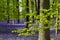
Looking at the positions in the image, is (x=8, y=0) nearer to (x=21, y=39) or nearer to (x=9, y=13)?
(x=9, y=13)

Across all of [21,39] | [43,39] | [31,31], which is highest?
[31,31]

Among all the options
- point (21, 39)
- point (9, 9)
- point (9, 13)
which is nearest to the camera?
point (9, 9)

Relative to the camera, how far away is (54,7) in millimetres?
5371

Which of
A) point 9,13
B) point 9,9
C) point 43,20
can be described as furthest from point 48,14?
point 9,13

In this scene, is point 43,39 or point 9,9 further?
point 9,9

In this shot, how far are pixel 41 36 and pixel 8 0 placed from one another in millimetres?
6012

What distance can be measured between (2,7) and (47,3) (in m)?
4.22

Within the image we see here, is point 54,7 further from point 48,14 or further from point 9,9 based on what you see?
point 9,9

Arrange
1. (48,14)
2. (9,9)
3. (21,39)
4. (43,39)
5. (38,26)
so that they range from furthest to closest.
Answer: (21,39) → (9,9) → (43,39) → (38,26) → (48,14)

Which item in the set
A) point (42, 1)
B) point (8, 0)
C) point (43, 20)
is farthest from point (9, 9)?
point (43, 20)

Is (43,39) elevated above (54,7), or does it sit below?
below

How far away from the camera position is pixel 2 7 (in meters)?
9.91

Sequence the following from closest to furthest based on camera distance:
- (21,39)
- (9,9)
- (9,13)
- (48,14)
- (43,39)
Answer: (48,14) → (43,39) → (9,9) → (9,13) → (21,39)

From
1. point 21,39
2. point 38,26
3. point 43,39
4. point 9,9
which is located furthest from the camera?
point 21,39
